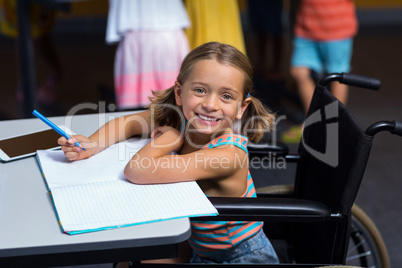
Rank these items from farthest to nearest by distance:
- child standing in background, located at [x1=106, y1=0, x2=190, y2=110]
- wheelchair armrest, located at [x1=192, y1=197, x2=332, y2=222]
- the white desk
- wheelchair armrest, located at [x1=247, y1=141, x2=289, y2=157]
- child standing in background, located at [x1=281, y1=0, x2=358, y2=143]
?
child standing in background, located at [x1=281, y1=0, x2=358, y2=143] < child standing in background, located at [x1=106, y1=0, x2=190, y2=110] < wheelchair armrest, located at [x1=247, y1=141, x2=289, y2=157] < wheelchair armrest, located at [x1=192, y1=197, x2=332, y2=222] < the white desk

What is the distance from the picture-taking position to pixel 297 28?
2883 mm

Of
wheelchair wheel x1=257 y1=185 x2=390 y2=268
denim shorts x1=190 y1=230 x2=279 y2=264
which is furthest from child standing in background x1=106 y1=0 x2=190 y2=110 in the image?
denim shorts x1=190 y1=230 x2=279 y2=264

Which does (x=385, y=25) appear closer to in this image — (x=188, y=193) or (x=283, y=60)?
(x=283, y=60)

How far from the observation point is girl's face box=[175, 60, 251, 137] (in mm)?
1131

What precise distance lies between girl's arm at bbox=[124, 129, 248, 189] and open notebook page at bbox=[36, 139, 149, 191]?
56 mm

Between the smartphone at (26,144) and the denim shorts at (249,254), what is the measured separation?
18.3 inches

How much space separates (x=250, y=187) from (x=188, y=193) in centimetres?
30

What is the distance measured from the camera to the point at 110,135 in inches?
50.7

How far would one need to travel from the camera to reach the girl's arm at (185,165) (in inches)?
41.2

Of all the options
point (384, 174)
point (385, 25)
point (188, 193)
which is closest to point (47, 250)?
point (188, 193)

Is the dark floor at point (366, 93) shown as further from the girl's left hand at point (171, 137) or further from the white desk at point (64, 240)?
the white desk at point (64, 240)

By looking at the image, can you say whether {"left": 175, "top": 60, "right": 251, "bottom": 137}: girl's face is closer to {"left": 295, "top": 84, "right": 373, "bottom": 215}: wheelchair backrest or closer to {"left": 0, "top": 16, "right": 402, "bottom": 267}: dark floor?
{"left": 295, "top": 84, "right": 373, "bottom": 215}: wheelchair backrest

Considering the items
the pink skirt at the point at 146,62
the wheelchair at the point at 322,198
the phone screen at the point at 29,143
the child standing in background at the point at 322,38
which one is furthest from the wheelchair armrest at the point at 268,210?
the child standing in background at the point at 322,38

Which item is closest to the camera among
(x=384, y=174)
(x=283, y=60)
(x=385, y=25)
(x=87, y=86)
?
(x=384, y=174)
